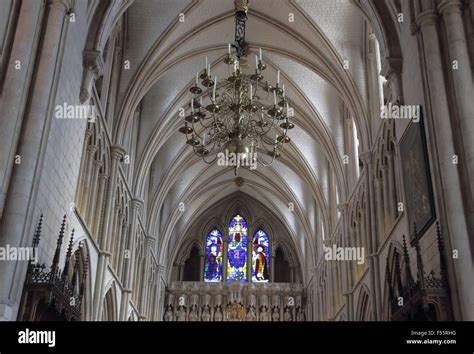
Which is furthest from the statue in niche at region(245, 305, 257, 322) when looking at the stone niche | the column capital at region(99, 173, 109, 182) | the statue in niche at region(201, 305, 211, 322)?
the column capital at region(99, 173, 109, 182)

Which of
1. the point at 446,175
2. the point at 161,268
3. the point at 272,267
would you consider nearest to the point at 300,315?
the point at 272,267

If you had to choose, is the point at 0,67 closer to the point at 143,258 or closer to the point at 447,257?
the point at 447,257

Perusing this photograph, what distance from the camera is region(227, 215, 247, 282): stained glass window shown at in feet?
101

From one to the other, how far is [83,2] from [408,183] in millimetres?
7800

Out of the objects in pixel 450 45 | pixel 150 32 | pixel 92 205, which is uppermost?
pixel 150 32

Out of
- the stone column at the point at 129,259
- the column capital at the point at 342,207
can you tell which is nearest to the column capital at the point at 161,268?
the stone column at the point at 129,259

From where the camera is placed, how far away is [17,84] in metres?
10.4

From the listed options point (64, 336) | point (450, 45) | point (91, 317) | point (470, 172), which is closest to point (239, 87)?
point (450, 45)

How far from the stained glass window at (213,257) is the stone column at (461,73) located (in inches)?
848

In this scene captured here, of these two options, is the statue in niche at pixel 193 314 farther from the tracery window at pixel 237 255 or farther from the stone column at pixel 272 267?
the stone column at pixel 272 267

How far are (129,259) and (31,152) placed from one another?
10.9m

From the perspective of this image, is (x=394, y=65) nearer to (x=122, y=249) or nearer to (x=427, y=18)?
(x=427, y=18)

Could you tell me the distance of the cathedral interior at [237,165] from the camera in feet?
34.2

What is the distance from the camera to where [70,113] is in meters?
12.6
